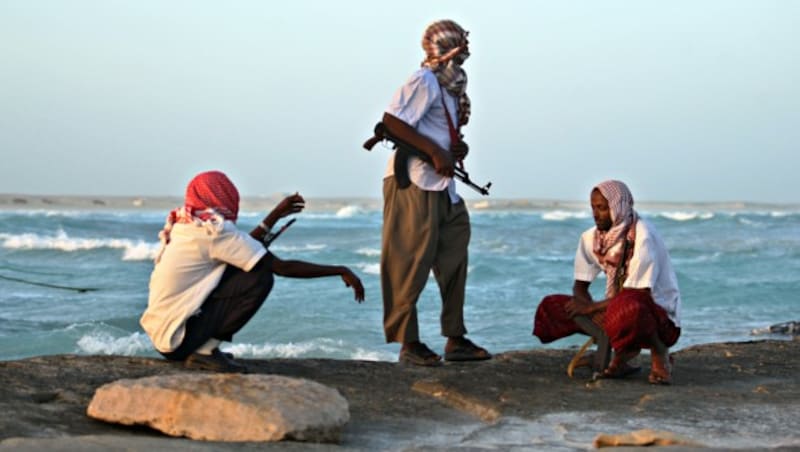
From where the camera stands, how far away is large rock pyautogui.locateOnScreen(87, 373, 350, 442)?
14.7ft

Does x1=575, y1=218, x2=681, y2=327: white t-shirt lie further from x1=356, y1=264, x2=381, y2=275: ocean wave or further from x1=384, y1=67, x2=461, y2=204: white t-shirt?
x1=356, y1=264, x2=381, y2=275: ocean wave

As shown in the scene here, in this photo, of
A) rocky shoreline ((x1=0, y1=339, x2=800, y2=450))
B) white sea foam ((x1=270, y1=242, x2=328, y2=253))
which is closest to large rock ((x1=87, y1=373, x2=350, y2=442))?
rocky shoreline ((x1=0, y1=339, x2=800, y2=450))

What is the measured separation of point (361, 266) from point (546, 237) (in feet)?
31.4

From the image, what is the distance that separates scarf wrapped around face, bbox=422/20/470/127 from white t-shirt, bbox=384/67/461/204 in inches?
2.2

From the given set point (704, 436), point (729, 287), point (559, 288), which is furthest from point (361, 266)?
point (704, 436)

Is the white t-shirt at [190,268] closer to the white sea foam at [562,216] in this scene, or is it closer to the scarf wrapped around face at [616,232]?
the scarf wrapped around face at [616,232]

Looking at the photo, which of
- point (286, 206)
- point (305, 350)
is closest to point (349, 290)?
point (305, 350)

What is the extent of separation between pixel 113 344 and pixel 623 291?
6.82 m

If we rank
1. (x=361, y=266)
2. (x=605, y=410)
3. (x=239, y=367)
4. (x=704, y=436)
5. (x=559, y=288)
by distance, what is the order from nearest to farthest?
(x=704, y=436), (x=605, y=410), (x=239, y=367), (x=559, y=288), (x=361, y=266)

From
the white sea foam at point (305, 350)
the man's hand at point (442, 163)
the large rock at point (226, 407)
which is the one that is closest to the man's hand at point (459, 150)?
the man's hand at point (442, 163)

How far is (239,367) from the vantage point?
5.89m

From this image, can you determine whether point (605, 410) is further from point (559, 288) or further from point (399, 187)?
point (559, 288)

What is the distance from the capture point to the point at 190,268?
568 cm

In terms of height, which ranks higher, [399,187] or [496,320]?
[399,187]
